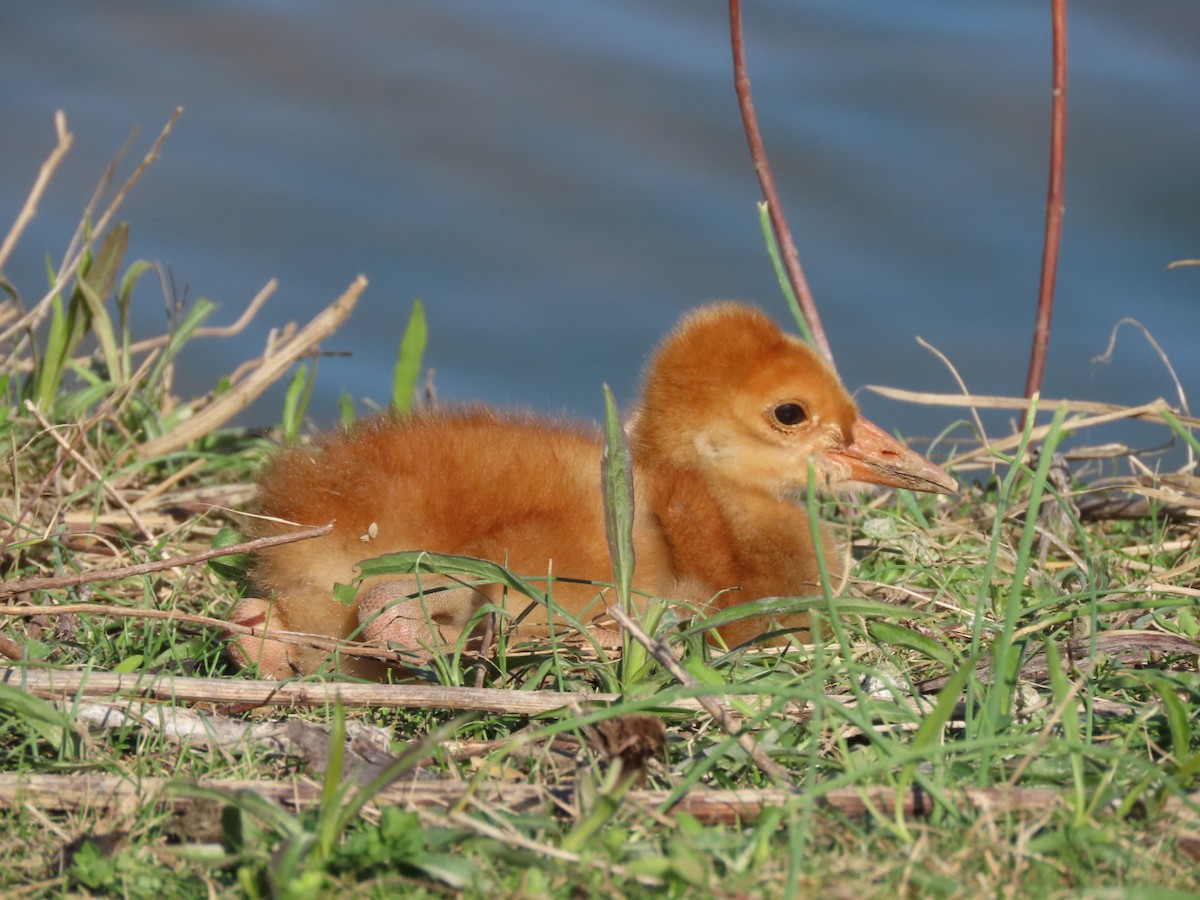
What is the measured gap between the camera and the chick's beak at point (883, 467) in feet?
10.1

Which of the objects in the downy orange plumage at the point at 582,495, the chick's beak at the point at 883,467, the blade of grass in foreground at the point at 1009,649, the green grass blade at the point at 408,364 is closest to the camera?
the blade of grass in foreground at the point at 1009,649

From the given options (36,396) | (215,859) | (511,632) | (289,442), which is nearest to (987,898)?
(215,859)

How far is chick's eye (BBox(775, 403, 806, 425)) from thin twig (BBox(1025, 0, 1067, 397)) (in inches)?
42.5

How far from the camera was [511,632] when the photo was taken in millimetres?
2506

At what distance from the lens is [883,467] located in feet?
10.1

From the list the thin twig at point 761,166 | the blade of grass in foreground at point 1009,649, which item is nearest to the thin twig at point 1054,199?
the thin twig at point 761,166

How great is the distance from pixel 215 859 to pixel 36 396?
2522 mm

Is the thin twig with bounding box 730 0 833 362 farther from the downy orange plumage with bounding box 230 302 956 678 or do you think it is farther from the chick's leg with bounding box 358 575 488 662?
the chick's leg with bounding box 358 575 488 662

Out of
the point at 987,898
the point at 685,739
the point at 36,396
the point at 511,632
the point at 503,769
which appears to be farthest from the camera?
the point at 36,396

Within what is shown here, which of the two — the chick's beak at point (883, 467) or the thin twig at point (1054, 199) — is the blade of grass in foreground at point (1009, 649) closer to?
the chick's beak at point (883, 467)

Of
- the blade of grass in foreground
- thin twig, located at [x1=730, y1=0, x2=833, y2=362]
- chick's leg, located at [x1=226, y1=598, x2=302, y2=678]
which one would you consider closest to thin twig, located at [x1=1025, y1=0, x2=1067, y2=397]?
thin twig, located at [x1=730, y1=0, x2=833, y2=362]

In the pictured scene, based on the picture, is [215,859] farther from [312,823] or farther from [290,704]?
[290,704]

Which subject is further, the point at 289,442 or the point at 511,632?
the point at 289,442

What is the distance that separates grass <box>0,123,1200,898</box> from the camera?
163cm
